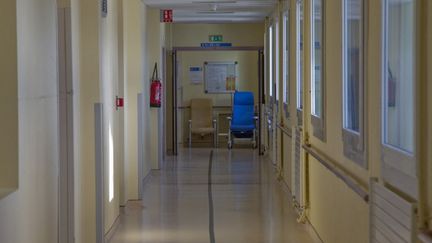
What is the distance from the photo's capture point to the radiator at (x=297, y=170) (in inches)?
331

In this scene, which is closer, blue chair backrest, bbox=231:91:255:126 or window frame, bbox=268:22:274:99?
window frame, bbox=268:22:274:99

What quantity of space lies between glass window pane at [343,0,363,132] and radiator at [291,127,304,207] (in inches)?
106

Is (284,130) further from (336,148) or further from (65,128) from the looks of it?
(65,128)

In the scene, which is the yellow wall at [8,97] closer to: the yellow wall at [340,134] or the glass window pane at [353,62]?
the yellow wall at [340,134]

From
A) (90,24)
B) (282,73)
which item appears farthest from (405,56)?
(282,73)

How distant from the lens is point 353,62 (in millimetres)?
5438

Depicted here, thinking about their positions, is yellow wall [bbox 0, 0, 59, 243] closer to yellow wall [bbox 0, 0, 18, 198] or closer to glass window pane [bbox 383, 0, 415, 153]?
yellow wall [bbox 0, 0, 18, 198]

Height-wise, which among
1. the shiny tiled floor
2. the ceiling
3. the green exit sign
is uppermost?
the ceiling

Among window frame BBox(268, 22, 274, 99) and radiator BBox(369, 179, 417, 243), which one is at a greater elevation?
window frame BBox(268, 22, 274, 99)

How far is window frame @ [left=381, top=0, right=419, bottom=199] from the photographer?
11.4 ft

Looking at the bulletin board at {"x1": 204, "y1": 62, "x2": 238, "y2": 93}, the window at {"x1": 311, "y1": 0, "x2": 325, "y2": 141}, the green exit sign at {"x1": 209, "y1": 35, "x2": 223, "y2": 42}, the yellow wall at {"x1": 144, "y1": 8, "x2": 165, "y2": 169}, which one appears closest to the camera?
the window at {"x1": 311, "y1": 0, "x2": 325, "y2": 141}

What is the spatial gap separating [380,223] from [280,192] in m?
6.53

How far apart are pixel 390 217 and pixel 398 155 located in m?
0.32

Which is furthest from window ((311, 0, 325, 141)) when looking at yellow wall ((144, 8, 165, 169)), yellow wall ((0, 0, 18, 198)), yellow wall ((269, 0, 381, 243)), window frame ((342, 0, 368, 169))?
yellow wall ((144, 8, 165, 169))
